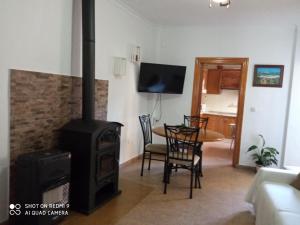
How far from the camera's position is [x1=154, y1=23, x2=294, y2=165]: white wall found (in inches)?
180

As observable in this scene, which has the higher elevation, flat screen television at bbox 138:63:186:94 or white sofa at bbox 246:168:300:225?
flat screen television at bbox 138:63:186:94

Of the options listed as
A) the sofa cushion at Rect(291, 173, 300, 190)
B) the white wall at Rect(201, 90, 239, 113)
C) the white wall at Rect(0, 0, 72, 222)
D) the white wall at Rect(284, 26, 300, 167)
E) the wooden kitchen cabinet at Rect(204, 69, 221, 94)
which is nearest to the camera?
the white wall at Rect(0, 0, 72, 222)

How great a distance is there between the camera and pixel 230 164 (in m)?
5.04

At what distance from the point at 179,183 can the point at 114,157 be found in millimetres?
1246

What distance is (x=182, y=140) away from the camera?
3412 mm

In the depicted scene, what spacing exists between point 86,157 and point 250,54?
366 centimetres

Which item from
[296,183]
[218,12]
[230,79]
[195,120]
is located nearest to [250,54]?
[218,12]

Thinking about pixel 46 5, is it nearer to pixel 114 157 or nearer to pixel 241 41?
pixel 114 157

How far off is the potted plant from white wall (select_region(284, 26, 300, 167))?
22cm

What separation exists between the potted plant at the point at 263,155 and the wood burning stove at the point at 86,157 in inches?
118

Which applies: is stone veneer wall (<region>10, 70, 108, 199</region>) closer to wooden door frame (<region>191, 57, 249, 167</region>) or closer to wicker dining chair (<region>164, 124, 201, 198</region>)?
wicker dining chair (<region>164, 124, 201, 198</region>)

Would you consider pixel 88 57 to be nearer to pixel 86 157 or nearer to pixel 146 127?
pixel 86 157

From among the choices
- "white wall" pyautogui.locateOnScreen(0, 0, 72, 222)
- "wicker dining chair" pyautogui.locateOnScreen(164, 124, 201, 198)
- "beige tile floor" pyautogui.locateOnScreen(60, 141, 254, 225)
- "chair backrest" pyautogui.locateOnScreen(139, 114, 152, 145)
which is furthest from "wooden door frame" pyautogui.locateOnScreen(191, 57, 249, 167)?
"white wall" pyautogui.locateOnScreen(0, 0, 72, 222)

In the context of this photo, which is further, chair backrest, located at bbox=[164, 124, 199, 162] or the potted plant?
the potted plant
